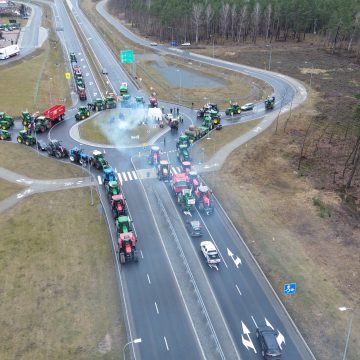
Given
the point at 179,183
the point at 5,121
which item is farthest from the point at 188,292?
the point at 5,121

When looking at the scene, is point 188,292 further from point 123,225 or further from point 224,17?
point 224,17

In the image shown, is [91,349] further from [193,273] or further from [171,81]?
[171,81]

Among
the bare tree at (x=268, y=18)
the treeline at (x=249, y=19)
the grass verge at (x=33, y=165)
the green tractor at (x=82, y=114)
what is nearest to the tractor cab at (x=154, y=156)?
the grass verge at (x=33, y=165)

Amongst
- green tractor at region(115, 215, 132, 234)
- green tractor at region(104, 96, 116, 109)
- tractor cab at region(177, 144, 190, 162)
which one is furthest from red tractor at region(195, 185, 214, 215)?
green tractor at region(104, 96, 116, 109)

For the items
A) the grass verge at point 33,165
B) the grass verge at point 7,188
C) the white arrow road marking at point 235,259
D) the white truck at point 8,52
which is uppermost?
the white truck at point 8,52

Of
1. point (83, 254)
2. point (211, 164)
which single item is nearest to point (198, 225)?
point (83, 254)

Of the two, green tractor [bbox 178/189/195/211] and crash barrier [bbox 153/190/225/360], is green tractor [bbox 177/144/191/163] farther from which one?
green tractor [bbox 178/189/195/211]

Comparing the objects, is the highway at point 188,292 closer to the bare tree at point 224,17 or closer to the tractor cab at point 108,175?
the tractor cab at point 108,175
